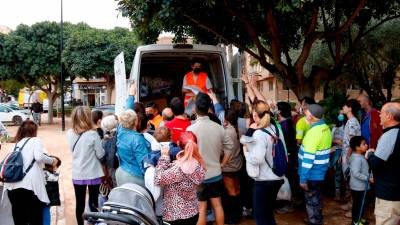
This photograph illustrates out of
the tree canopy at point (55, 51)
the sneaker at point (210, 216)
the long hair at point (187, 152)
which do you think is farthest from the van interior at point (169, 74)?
the tree canopy at point (55, 51)

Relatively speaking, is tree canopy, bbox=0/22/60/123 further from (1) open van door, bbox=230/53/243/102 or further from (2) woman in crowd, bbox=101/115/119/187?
(2) woman in crowd, bbox=101/115/119/187

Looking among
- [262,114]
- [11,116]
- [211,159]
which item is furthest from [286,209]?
[11,116]

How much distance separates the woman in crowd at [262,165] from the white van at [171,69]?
8.29 feet

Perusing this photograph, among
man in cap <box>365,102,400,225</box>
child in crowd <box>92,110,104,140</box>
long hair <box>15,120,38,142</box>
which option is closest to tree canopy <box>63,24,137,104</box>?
child in crowd <box>92,110,104,140</box>

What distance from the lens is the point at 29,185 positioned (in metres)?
4.89

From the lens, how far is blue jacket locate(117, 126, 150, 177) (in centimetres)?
446

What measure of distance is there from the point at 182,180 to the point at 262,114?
4.48 ft

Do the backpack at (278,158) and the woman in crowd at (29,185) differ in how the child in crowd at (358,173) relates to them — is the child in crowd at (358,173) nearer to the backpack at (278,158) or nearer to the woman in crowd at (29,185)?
the backpack at (278,158)

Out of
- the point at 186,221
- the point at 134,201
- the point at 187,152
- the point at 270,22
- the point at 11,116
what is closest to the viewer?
the point at 134,201

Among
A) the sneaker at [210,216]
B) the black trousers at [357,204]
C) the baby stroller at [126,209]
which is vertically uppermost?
the baby stroller at [126,209]

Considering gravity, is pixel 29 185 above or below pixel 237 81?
below

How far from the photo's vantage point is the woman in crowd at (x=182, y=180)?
390 centimetres

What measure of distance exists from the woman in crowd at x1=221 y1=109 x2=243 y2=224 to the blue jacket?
133 cm

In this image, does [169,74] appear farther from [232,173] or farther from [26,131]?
[26,131]
